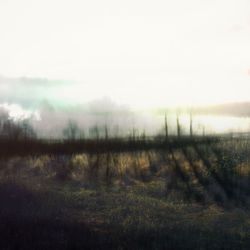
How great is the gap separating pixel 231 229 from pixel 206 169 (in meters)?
14.8

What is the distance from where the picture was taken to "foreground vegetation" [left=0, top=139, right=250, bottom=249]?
18812 millimetres

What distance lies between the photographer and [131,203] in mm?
26656

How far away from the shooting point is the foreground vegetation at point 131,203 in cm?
1881

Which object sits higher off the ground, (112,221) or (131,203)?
(131,203)

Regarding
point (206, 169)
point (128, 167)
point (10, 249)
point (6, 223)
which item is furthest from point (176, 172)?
point (10, 249)

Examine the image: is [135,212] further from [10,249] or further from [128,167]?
[128,167]

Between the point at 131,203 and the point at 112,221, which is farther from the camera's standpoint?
the point at 131,203

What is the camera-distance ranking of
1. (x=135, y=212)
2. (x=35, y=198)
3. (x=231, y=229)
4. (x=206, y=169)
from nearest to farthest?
(x=231, y=229)
(x=135, y=212)
(x=35, y=198)
(x=206, y=169)

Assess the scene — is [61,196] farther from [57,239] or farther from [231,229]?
[231,229]

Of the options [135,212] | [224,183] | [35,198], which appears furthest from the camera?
[224,183]

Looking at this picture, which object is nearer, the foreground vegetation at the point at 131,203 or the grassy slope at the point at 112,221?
the grassy slope at the point at 112,221

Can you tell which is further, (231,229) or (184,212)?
(184,212)

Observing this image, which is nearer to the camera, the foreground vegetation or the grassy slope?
the grassy slope

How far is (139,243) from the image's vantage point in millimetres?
18250
